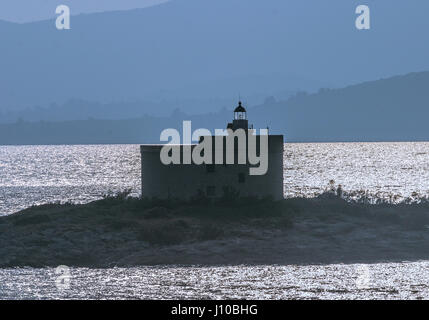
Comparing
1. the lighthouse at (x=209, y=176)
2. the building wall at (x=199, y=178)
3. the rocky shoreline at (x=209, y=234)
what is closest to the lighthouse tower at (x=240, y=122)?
the lighthouse at (x=209, y=176)

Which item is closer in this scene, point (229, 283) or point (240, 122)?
point (229, 283)

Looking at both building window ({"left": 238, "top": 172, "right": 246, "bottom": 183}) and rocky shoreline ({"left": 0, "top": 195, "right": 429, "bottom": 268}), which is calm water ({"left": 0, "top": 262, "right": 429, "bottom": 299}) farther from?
building window ({"left": 238, "top": 172, "right": 246, "bottom": 183})

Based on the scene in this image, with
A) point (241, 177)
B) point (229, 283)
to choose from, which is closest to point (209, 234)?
point (241, 177)

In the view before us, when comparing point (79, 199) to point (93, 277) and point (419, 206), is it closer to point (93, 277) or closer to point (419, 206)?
point (419, 206)

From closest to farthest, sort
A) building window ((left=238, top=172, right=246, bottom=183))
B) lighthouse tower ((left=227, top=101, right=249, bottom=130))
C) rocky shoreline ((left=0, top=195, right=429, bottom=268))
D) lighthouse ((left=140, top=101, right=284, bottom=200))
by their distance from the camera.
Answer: rocky shoreline ((left=0, top=195, right=429, bottom=268)) < lighthouse ((left=140, top=101, right=284, bottom=200)) < building window ((left=238, top=172, right=246, bottom=183)) < lighthouse tower ((left=227, top=101, right=249, bottom=130))

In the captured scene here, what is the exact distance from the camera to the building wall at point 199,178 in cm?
4794

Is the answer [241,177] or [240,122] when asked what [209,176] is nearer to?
[241,177]

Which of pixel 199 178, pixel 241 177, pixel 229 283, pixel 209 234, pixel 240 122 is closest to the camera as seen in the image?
pixel 229 283

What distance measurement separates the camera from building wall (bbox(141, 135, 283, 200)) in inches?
1887

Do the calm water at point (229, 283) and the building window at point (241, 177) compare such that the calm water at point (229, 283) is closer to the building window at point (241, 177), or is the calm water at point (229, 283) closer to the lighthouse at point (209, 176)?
the lighthouse at point (209, 176)

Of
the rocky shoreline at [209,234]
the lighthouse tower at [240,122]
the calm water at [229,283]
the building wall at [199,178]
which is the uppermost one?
the lighthouse tower at [240,122]

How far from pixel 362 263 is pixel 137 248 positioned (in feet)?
38.8

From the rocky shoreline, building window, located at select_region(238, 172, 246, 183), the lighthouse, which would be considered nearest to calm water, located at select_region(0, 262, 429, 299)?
the rocky shoreline

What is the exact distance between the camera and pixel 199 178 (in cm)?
4797
